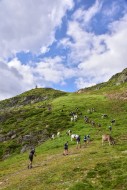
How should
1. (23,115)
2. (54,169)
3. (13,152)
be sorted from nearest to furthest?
(54,169), (13,152), (23,115)

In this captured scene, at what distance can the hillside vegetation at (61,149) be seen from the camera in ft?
125

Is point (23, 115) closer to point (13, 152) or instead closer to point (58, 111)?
point (58, 111)

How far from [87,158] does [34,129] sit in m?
51.4

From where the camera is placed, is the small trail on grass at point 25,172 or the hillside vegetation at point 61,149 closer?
the hillside vegetation at point 61,149

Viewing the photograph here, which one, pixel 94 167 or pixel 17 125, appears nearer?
pixel 94 167

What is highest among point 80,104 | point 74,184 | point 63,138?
point 80,104

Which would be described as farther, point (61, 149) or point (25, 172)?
point (61, 149)

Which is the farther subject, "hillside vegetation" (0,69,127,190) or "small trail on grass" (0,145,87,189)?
"small trail on grass" (0,145,87,189)

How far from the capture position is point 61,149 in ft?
218

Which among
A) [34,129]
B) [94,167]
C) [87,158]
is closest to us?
[94,167]

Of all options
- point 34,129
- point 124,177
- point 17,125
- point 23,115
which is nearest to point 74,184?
point 124,177

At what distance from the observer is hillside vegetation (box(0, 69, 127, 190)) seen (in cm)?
3800

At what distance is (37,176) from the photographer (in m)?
43.3

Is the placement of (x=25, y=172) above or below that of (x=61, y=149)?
below
